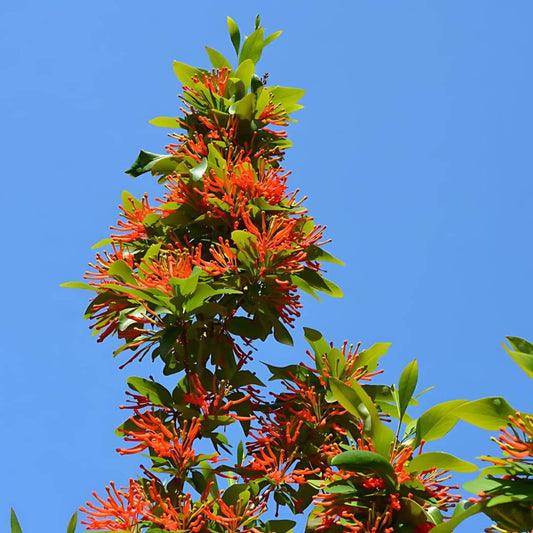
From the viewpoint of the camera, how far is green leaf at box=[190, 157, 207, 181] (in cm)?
452

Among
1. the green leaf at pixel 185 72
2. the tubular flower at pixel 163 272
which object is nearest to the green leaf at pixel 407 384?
the tubular flower at pixel 163 272

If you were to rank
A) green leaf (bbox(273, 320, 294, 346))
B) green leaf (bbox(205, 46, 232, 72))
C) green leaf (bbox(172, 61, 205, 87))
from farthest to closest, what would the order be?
green leaf (bbox(205, 46, 232, 72))
green leaf (bbox(172, 61, 205, 87))
green leaf (bbox(273, 320, 294, 346))

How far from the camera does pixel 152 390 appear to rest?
13.6 feet

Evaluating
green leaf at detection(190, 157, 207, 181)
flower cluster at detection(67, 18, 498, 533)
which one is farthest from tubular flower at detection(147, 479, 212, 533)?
green leaf at detection(190, 157, 207, 181)

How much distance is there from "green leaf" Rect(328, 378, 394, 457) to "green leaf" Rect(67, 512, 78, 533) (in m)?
1.38

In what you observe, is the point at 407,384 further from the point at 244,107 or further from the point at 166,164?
the point at 166,164

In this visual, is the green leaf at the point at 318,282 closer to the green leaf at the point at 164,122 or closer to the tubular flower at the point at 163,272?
the tubular flower at the point at 163,272

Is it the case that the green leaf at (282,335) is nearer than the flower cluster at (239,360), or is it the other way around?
the flower cluster at (239,360)

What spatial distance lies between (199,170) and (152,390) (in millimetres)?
1358

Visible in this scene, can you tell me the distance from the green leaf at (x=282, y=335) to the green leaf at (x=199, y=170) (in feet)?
3.34

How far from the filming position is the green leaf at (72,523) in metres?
3.55

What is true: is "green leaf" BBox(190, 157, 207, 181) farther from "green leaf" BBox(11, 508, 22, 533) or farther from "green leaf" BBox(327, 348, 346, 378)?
"green leaf" BBox(11, 508, 22, 533)

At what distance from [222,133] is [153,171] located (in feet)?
1.81

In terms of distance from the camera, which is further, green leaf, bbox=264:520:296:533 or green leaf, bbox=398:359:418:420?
green leaf, bbox=264:520:296:533
